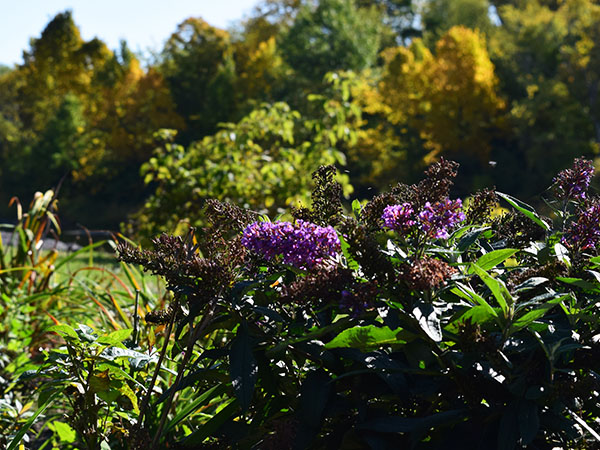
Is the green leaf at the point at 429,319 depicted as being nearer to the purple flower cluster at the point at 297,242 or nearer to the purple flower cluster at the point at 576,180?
the purple flower cluster at the point at 297,242

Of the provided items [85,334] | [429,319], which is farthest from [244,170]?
[429,319]

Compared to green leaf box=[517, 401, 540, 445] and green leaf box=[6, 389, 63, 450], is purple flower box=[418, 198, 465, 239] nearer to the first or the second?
green leaf box=[517, 401, 540, 445]

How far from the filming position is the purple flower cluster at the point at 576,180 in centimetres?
160

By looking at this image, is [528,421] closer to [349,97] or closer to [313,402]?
[313,402]

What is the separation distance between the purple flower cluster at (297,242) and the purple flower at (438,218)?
0.19 m

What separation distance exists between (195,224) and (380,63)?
28.5 metres

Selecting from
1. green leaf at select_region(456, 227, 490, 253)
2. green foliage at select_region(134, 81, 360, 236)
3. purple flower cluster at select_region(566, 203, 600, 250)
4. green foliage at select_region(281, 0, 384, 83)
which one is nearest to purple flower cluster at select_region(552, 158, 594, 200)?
purple flower cluster at select_region(566, 203, 600, 250)

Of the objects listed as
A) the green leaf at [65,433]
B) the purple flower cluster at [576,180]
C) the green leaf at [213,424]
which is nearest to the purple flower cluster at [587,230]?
the purple flower cluster at [576,180]

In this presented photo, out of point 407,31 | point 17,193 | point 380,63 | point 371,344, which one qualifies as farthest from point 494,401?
point 407,31

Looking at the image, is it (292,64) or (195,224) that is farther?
(292,64)

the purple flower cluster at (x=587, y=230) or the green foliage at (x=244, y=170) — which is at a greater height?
the green foliage at (x=244, y=170)

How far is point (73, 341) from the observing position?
188 cm

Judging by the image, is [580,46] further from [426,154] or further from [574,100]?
[426,154]

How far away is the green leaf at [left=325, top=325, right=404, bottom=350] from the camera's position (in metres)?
1.29
